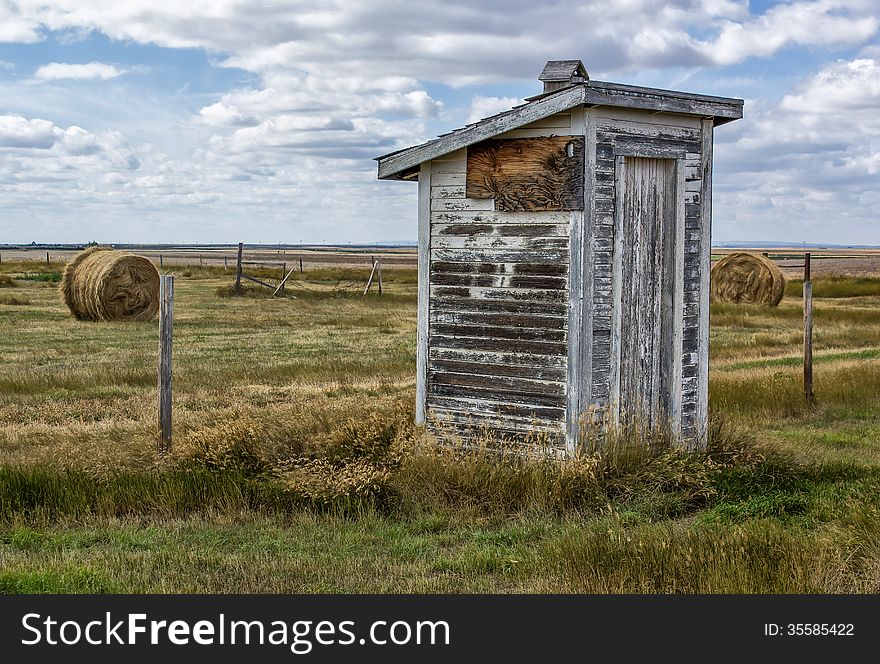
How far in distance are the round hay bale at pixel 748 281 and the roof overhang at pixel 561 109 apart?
25.2 metres

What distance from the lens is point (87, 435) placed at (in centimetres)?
1088

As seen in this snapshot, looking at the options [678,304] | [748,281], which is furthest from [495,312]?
[748,281]

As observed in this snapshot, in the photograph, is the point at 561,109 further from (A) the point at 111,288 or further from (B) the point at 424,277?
(A) the point at 111,288

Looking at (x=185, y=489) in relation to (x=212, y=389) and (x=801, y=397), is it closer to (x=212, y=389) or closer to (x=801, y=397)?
(x=212, y=389)

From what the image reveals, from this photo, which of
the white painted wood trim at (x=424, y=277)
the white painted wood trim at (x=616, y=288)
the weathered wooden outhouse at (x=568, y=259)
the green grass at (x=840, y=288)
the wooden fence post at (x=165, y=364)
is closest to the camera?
the weathered wooden outhouse at (x=568, y=259)

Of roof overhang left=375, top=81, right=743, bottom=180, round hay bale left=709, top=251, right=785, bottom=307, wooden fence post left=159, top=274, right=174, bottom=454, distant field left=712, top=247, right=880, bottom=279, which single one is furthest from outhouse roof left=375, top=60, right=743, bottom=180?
distant field left=712, top=247, right=880, bottom=279

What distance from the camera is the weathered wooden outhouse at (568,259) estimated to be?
8664 mm

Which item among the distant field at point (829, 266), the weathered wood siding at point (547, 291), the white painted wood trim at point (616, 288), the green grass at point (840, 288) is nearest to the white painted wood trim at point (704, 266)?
the weathered wood siding at point (547, 291)

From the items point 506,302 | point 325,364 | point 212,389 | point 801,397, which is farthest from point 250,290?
point 506,302

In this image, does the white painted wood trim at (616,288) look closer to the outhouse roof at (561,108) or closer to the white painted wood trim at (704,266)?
the outhouse roof at (561,108)

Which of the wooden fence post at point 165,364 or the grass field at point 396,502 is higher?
the wooden fence post at point 165,364

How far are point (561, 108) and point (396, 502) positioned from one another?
11.6ft

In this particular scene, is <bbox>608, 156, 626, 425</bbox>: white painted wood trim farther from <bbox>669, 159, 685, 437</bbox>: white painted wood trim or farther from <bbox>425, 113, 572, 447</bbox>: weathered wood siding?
<bbox>669, 159, 685, 437</bbox>: white painted wood trim

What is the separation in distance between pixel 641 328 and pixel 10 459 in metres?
6.14
